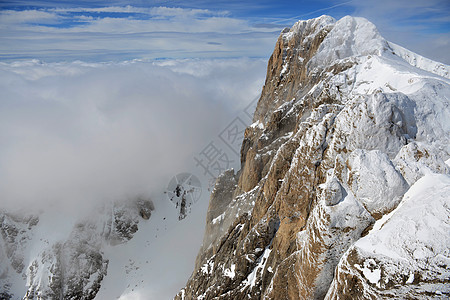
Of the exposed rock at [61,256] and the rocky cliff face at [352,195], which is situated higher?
the rocky cliff face at [352,195]

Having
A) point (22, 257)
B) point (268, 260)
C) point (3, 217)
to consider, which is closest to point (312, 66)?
point (268, 260)

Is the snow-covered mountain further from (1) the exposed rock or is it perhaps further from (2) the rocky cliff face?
(1) the exposed rock

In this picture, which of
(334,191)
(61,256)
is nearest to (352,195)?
(334,191)

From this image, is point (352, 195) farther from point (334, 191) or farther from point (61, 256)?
point (61, 256)

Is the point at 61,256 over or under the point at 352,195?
under

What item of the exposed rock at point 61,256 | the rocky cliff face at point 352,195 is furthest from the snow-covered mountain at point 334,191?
the exposed rock at point 61,256

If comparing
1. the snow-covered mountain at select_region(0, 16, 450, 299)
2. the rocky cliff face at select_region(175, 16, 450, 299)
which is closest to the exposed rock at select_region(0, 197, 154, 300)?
the snow-covered mountain at select_region(0, 16, 450, 299)

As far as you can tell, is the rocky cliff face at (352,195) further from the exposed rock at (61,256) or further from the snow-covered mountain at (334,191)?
the exposed rock at (61,256)
